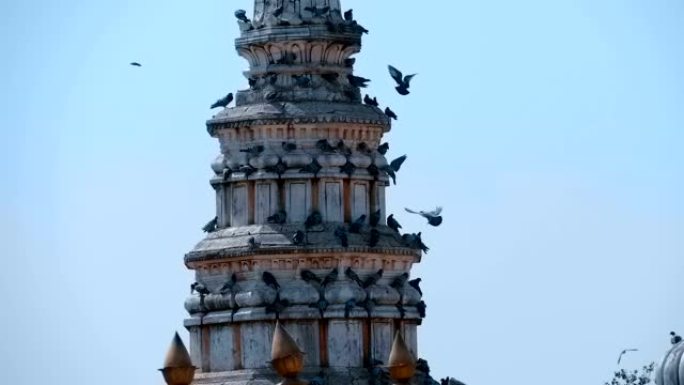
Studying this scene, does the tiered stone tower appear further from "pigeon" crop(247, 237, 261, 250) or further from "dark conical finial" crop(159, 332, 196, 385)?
"dark conical finial" crop(159, 332, 196, 385)

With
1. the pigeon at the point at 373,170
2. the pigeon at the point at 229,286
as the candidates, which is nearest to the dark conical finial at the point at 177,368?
the pigeon at the point at 229,286

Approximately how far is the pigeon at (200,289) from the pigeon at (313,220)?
2.48m

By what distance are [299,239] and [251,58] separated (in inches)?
179

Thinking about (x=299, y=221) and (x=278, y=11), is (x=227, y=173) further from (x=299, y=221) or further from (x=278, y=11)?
(x=278, y=11)

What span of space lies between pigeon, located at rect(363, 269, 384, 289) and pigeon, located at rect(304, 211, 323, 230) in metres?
1.51

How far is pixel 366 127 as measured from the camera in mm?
93438

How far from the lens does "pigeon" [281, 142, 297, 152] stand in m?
92.9

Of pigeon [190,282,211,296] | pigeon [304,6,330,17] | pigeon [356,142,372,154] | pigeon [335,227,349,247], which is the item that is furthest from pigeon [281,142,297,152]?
pigeon [190,282,211,296]

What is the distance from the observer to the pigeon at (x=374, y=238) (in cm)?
9238

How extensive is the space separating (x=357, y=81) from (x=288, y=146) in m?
2.37

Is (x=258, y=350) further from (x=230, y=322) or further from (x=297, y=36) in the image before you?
(x=297, y=36)

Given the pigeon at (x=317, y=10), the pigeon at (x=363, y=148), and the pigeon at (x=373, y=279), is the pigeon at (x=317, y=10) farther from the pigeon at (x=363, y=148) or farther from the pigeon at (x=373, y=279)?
Answer: the pigeon at (x=373, y=279)

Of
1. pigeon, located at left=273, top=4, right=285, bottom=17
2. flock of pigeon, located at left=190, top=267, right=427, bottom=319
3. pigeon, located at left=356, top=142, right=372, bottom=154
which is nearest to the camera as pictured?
flock of pigeon, located at left=190, top=267, right=427, bottom=319

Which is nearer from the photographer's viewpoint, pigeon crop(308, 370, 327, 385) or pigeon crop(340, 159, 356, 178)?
pigeon crop(308, 370, 327, 385)
